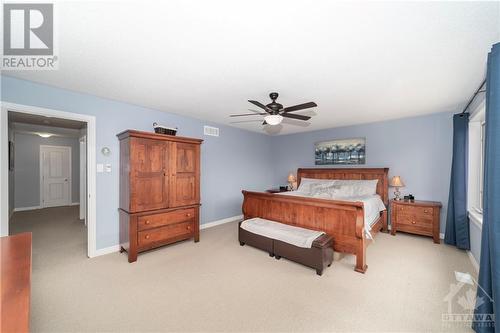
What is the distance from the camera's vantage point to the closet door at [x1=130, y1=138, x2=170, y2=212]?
3.16 meters

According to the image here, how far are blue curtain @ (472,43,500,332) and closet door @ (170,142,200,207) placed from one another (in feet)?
11.9

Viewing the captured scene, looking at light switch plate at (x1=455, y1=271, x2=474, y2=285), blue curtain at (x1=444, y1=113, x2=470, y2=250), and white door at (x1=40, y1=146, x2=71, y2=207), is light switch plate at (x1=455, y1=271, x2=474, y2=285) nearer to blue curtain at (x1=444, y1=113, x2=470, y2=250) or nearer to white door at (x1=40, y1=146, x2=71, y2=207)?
blue curtain at (x1=444, y1=113, x2=470, y2=250)

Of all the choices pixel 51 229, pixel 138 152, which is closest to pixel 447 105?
→ pixel 138 152

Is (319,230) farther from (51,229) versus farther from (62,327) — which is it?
(51,229)

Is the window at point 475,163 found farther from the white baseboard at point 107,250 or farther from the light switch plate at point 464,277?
the white baseboard at point 107,250

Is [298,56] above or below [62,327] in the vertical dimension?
above

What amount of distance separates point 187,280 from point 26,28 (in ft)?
9.41

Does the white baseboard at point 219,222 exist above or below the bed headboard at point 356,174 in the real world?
below

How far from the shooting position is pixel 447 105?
357 centimetres

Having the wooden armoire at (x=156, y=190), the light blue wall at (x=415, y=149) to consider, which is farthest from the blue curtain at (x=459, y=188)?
the wooden armoire at (x=156, y=190)

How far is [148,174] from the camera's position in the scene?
3311 mm

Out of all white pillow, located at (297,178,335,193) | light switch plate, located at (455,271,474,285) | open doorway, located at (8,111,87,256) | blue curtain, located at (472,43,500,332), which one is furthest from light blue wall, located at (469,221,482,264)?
open doorway, located at (8,111,87,256)

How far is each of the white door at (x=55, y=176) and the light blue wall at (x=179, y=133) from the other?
18.9ft

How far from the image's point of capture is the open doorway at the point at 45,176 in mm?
4988
